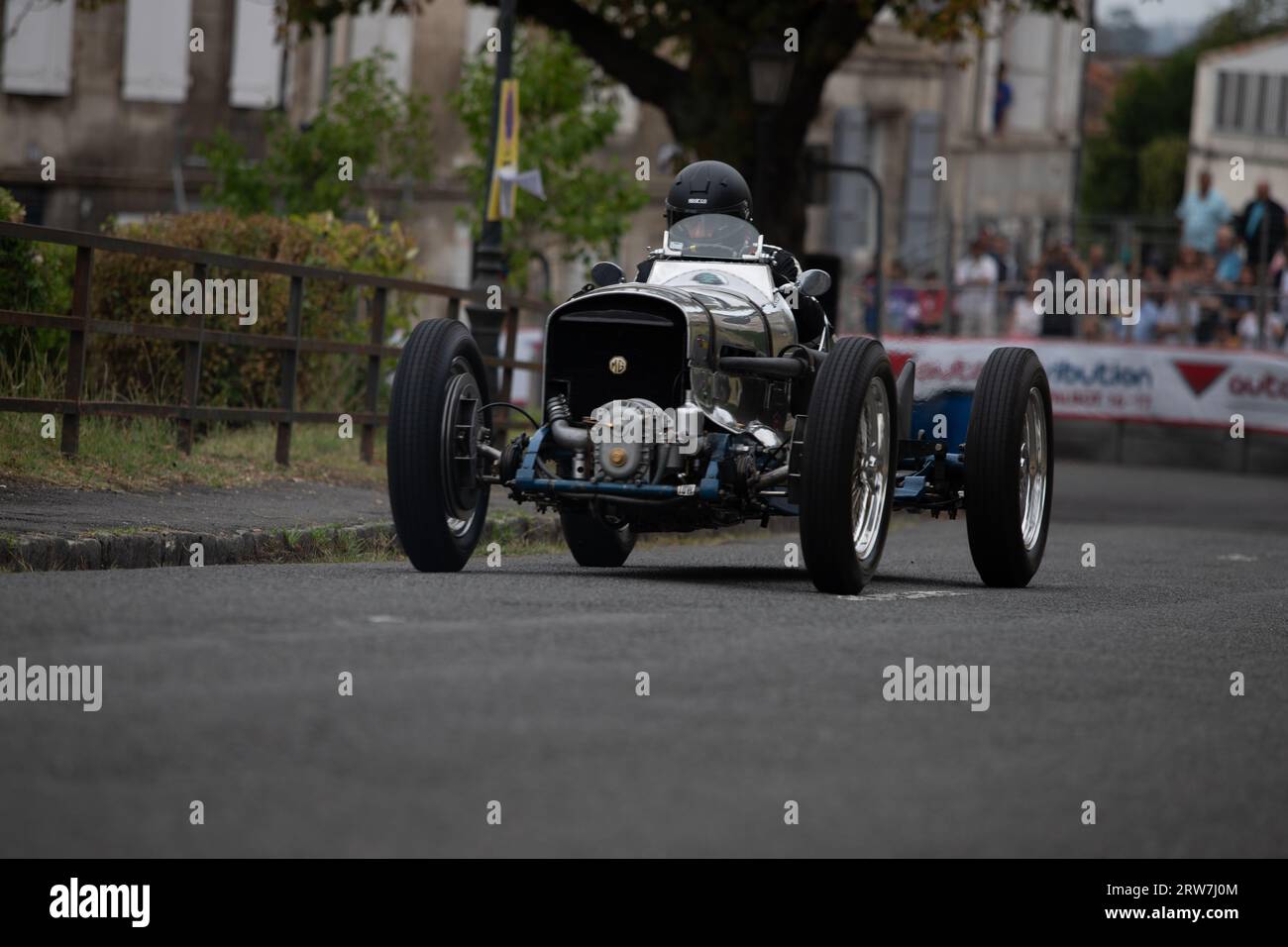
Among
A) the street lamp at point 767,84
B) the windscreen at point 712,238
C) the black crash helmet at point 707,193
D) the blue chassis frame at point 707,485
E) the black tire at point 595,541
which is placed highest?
the street lamp at point 767,84

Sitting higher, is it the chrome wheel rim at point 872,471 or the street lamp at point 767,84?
the street lamp at point 767,84

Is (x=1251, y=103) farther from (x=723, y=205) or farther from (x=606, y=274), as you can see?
(x=606, y=274)

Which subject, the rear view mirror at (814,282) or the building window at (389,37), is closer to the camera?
the rear view mirror at (814,282)

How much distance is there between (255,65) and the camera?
129 feet

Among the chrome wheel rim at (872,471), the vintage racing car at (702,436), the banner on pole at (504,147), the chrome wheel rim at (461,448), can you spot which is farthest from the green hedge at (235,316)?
the chrome wheel rim at (872,471)

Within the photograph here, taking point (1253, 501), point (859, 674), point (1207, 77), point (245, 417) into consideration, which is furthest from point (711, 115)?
point (1207, 77)

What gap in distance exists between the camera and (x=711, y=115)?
22.8 metres

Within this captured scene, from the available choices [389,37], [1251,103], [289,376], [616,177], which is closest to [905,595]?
[289,376]

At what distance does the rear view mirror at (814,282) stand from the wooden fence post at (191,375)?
4.46 meters

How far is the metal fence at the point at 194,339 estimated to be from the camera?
12969 millimetres

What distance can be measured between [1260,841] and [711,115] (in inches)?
707

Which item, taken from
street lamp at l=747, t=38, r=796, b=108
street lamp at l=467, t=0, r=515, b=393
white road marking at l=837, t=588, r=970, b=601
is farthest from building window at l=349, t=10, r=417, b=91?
white road marking at l=837, t=588, r=970, b=601

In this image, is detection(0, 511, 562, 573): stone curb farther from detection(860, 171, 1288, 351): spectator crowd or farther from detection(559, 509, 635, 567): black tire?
detection(860, 171, 1288, 351): spectator crowd

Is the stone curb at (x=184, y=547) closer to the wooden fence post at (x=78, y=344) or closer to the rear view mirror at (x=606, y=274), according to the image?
the wooden fence post at (x=78, y=344)
